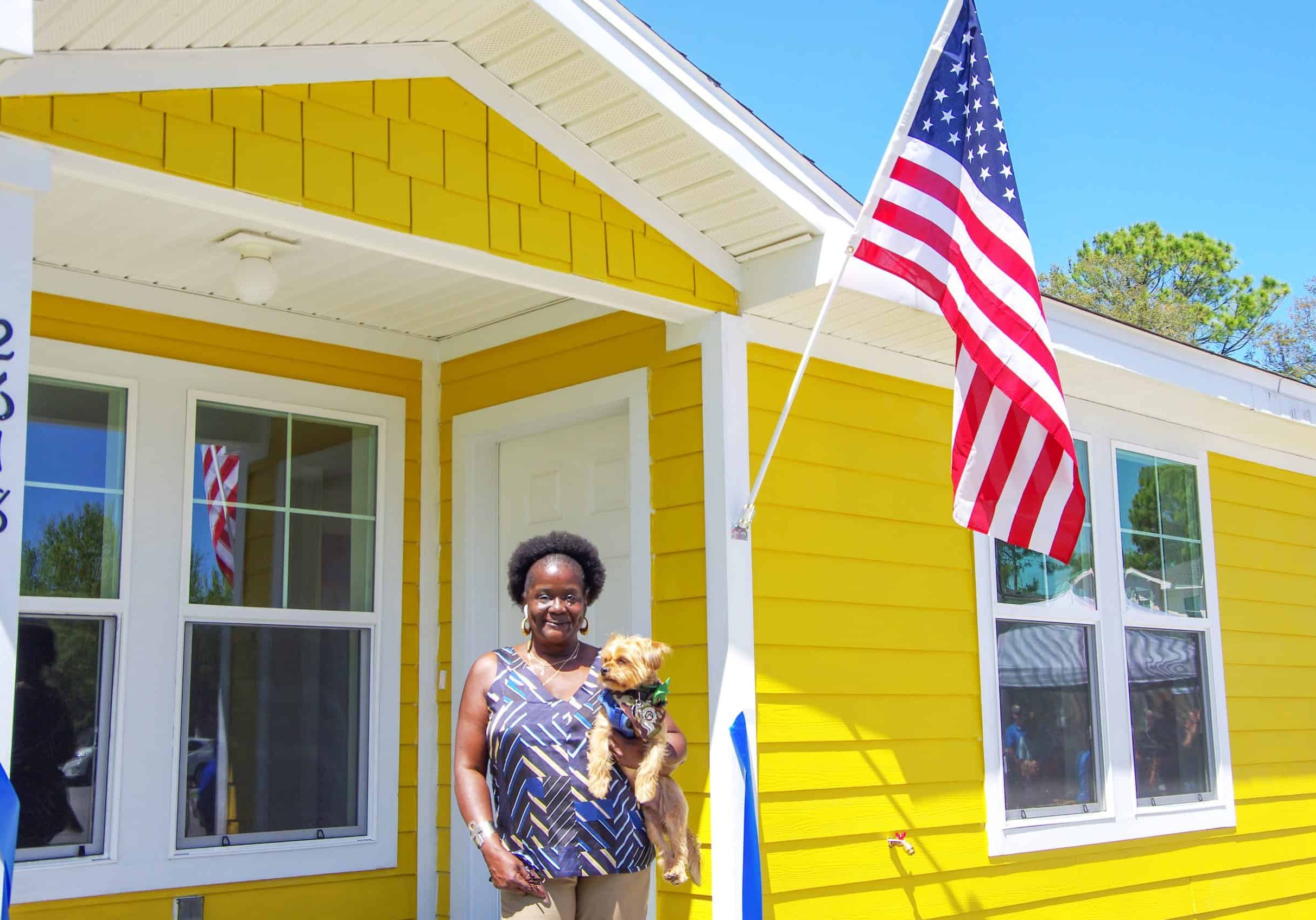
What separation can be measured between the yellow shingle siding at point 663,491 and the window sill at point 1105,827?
1.58m

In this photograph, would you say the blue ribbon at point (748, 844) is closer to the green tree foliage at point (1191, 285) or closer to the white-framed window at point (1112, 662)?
the white-framed window at point (1112, 662)

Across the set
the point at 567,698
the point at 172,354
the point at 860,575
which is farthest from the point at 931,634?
the point at 172,354

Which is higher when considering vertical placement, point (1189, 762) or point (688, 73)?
point (688, 73)

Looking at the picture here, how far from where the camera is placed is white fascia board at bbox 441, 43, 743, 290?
4.36 meters

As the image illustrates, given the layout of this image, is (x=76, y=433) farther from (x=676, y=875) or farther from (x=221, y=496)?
(x=676, y=875)

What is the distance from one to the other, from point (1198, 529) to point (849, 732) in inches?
116

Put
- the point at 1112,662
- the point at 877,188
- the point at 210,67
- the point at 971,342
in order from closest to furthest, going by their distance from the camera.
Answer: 1. the point at 210,67
2. the point at 877,188
3. the point at 971,342
4. the point at 1112,662

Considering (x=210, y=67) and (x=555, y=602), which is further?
(x=210, y=67)

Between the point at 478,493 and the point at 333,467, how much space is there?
0.60 metres

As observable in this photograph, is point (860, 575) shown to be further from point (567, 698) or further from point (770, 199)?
point (567, 698)

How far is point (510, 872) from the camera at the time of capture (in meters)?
3.21

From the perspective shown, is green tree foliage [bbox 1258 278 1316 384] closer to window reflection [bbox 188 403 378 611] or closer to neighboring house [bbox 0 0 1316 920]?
neighboring house [bbox 0 0 1316 920]

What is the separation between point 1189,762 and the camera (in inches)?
266

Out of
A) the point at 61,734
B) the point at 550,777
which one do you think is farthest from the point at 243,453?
the point at 550,777
